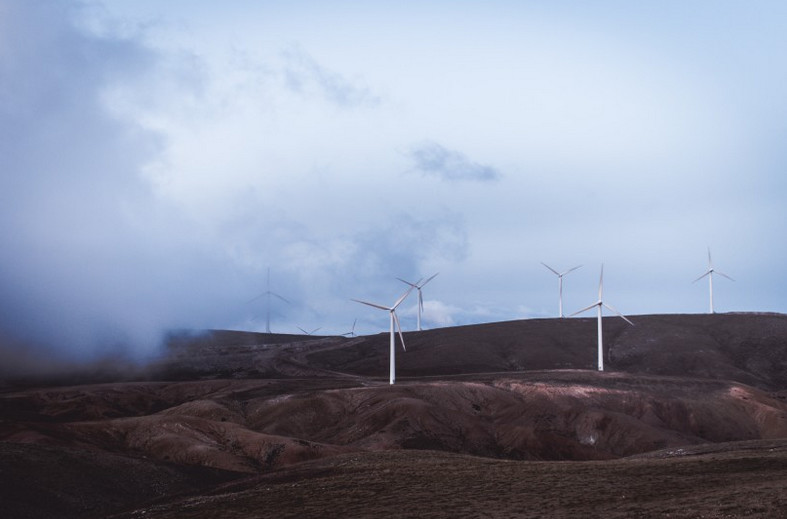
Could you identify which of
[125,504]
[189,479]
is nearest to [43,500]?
[125,504]

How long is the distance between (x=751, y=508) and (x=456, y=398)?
103 meters

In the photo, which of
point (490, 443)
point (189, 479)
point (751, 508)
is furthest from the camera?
point (490, 443)

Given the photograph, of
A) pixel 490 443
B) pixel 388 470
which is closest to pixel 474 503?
pixel 388 470

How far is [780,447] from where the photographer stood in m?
75.1

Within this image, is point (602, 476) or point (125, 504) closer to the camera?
point (602, 476)

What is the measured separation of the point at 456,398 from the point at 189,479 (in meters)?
65.7

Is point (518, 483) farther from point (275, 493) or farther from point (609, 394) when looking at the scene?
point (609, 394)

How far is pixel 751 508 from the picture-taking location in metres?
45.5

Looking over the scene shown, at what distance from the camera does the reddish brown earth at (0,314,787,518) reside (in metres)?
58.3

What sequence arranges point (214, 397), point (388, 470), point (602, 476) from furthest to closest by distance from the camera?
point (214, 397) < point (388, 470) < point (602, 476)

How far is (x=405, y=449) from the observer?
106m

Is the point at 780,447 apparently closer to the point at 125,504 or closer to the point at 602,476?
the point at 602,476

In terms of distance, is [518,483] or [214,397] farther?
[214,397]

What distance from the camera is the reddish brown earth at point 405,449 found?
58.3m
